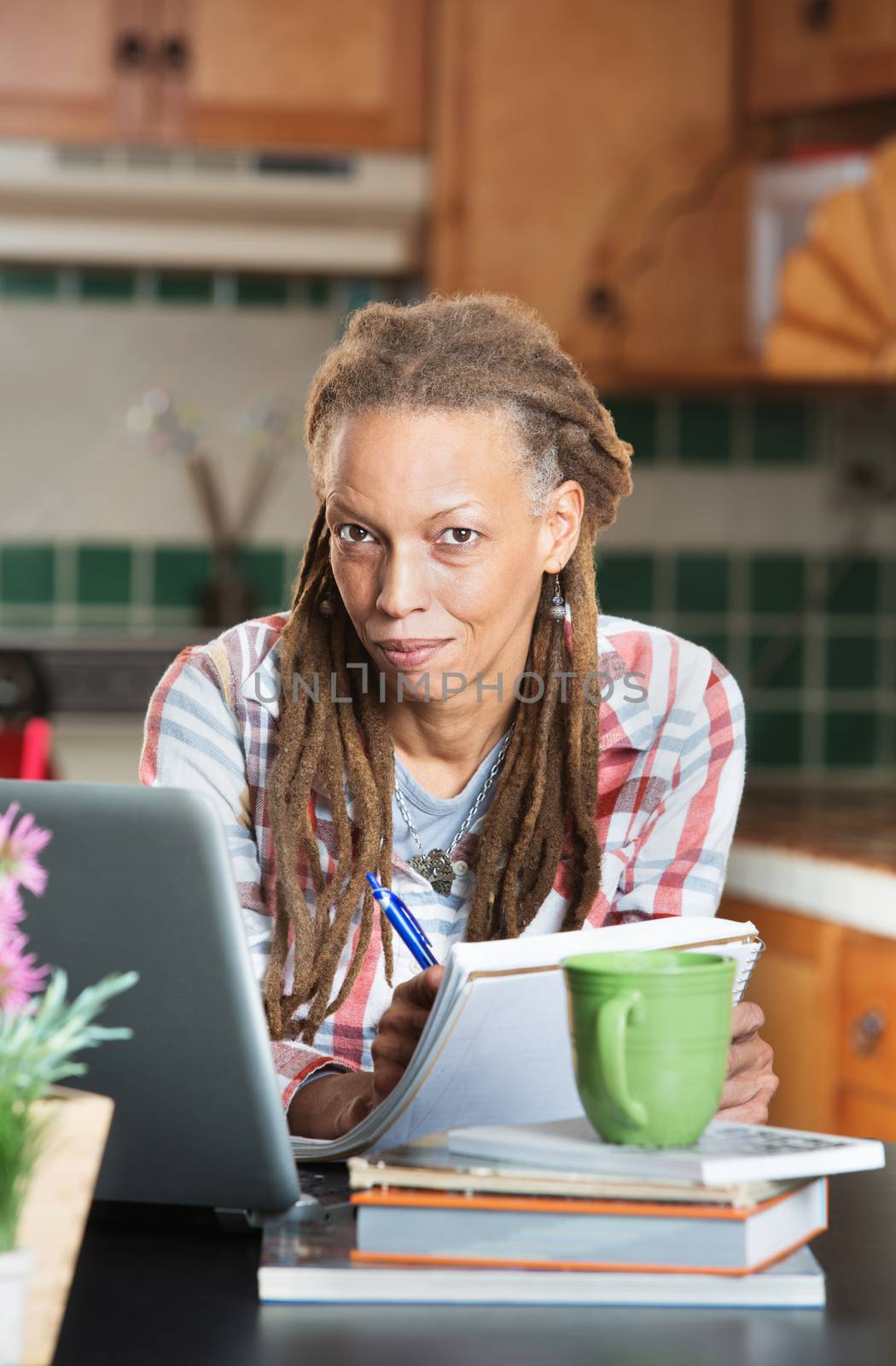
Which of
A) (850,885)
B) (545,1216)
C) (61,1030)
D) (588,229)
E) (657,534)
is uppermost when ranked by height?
(588,229)

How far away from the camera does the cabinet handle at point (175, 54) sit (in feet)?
9.43

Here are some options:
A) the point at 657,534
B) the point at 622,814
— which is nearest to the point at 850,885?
the point at 622,814

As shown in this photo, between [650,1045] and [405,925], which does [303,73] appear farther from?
[650,1045]

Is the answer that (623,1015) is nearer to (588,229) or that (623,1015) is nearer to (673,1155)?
(673,1155)

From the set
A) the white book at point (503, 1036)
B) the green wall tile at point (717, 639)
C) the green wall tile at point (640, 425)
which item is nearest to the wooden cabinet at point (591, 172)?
the green wall tile at point (640, 425)

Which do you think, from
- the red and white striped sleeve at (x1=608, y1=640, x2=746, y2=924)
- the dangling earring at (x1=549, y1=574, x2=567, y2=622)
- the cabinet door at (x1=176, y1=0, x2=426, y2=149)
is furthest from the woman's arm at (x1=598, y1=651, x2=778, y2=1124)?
the cabinet door at (x1=176, y1=0, x2=426, y2=149)

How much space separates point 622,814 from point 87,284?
2070 millimetres

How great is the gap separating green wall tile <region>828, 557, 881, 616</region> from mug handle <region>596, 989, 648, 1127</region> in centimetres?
258

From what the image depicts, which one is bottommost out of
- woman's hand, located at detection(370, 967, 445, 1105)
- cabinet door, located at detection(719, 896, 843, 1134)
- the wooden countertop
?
cabinet door, located at detection(719, 896, 843, 1134)

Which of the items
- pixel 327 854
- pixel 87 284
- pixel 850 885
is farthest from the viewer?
pixel 87 284

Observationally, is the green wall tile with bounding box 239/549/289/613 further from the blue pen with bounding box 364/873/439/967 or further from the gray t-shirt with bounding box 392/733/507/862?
the blue pen with bounding box 364/873/439/967

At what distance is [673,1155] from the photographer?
742mm

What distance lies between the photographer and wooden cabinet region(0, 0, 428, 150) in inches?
113

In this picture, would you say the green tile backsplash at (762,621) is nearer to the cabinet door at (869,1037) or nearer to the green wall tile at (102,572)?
the green wall tile at (102,572)
